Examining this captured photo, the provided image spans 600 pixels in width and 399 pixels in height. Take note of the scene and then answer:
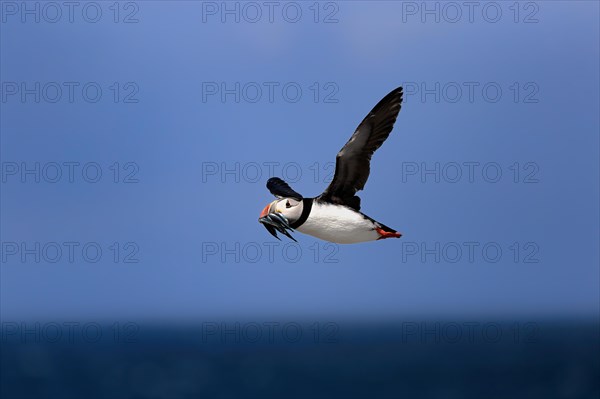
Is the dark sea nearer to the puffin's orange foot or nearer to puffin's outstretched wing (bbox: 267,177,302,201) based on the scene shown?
puffin's outstretched wing (bbox: 267,177,302,201)

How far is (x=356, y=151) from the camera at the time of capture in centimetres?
1373

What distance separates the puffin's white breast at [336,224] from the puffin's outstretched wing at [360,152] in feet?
0.75

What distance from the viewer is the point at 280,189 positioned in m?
14.8

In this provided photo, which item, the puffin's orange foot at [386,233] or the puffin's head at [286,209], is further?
the puffin's orange foot at [386,233]

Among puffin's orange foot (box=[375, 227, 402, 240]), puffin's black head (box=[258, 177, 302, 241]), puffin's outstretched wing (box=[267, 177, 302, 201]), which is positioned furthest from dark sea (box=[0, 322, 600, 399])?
puffin's black head (box=[258, 177, 302, 241])

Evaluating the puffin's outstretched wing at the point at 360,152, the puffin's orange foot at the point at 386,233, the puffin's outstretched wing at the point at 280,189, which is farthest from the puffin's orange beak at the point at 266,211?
the puffin's orange foot at the point at 386,233

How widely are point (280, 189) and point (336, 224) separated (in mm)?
1654

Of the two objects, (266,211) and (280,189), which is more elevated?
(280,189)

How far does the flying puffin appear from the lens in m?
13.6

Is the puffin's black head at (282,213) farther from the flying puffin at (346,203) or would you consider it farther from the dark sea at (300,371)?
the dark sea at (300,371)

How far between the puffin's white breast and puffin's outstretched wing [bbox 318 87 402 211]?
0.75 ft

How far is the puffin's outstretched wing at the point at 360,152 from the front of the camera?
13.5m

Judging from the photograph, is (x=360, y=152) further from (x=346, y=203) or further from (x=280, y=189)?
(x=280, y=189)

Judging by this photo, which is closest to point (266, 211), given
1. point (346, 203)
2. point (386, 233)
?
point (346, 203)
